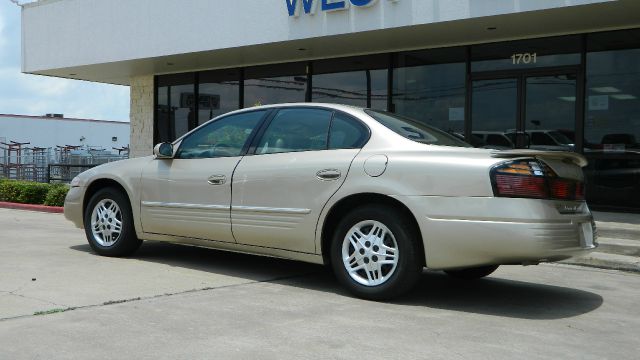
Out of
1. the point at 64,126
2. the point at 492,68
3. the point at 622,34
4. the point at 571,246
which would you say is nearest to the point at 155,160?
the point at 571,246

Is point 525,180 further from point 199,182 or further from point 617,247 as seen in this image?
point 617,247

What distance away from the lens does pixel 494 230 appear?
14.5ft

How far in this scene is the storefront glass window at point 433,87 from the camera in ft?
36.9

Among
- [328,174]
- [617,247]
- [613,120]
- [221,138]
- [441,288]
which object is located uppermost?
[613,120]

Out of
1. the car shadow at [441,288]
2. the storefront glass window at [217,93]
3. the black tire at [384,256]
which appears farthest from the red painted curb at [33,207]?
the black tire at [384,256]

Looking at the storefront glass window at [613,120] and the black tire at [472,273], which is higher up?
the storefront glass window at [613,120]

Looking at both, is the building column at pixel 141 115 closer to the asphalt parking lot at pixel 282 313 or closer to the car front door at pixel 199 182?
the asphalt parking lot at pixel 282 313

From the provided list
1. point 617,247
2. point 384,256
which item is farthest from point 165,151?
point 617,247

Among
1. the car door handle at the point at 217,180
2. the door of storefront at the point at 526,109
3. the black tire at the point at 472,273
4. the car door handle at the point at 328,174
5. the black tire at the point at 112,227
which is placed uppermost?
the door of storefront at the point at 526,109

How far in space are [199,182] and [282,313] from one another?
76.8 inches

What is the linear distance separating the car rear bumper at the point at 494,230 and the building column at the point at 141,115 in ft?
41.0

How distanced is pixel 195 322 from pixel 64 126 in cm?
4660

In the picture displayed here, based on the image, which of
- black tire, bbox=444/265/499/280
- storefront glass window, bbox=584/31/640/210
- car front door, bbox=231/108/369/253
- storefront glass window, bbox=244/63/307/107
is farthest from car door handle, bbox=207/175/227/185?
storefront glass window, bbox=244/63/307/107

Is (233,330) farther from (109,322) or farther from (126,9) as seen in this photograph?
(126,9)
